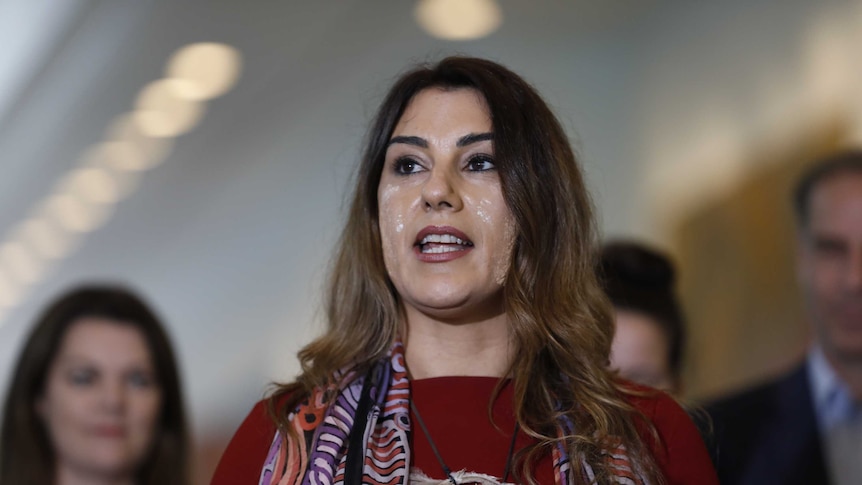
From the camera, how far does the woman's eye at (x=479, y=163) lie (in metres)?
1.62

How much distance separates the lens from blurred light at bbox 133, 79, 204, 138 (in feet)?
12.8

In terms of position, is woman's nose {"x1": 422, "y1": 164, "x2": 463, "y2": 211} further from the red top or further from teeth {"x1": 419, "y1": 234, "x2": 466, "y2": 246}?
the red top

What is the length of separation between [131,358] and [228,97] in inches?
55.9

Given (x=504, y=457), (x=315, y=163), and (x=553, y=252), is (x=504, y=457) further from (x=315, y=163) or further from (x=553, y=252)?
(x=315, y=163)

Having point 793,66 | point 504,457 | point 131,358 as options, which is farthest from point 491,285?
point 793,66

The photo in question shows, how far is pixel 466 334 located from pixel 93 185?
2.75 meters

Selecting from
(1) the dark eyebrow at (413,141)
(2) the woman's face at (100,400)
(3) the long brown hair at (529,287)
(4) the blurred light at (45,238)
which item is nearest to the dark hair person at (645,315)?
(3) the long brown hair at (529,287)

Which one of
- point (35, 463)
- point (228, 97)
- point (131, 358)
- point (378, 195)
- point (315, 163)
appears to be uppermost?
point (228, 97)

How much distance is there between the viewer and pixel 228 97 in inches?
155

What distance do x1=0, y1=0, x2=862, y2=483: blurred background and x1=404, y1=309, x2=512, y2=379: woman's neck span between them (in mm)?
2076

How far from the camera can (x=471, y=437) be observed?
1561 millimetres

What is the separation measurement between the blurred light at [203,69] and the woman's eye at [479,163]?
2.37 meters

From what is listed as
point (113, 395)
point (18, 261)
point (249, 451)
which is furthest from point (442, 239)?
point (18, 261)

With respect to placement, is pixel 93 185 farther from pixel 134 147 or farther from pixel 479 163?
pixel 479 163
